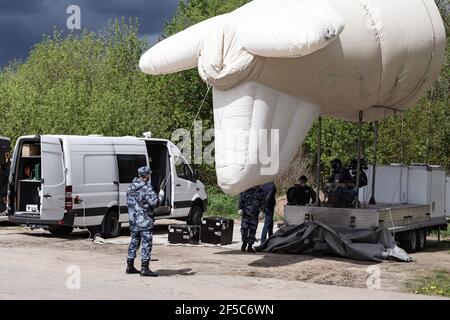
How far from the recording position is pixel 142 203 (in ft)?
41.1

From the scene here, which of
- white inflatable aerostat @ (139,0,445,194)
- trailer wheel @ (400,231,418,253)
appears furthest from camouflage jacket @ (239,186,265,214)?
trailer wheel @ (400,231,418,253)

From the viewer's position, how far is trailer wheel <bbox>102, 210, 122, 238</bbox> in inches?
763

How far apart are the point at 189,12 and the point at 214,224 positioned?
2943cm

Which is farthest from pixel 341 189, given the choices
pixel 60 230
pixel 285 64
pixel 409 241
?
pixel 60 230

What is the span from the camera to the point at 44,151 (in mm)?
18266

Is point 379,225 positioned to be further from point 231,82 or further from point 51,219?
point 51,219

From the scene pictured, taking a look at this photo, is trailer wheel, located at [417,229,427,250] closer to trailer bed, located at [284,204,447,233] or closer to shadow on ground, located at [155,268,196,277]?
trailer bed, located at [284,204,447,233]

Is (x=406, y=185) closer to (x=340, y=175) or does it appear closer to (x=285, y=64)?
(x=340, y=175)

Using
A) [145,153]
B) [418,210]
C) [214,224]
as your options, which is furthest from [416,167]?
[145,153]

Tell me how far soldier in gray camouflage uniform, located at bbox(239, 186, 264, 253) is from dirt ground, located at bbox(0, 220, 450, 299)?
0.45 m

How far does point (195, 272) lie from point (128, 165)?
7.01 metres

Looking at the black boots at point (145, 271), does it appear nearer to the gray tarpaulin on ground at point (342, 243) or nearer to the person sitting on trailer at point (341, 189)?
the gray tarpaulin on ground at point (342, 243)

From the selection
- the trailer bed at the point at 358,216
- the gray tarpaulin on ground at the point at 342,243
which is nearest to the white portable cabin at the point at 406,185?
the trailer bed at the point at 358,216
